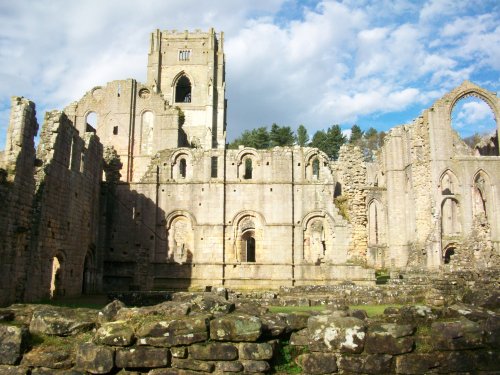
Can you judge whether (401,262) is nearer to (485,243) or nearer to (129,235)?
(485,243)

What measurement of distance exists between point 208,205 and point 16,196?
42.0 feet

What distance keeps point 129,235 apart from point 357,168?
42.6ft

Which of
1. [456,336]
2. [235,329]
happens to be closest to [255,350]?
[235,329]

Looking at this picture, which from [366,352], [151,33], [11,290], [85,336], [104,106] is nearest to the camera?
[366,352]

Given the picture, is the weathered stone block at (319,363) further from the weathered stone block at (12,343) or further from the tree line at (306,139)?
the tree line at (306,139)

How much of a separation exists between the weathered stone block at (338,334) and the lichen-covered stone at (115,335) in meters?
2.21

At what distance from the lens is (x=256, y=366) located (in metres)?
5.66

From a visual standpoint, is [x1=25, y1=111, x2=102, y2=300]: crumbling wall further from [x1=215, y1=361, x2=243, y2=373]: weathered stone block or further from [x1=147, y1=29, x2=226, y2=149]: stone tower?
[x1=147, y1=29, x2=226, y2=149]: stone tower

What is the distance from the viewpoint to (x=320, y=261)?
26578 millimetres

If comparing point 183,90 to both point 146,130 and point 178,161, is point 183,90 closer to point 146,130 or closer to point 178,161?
point 146,130

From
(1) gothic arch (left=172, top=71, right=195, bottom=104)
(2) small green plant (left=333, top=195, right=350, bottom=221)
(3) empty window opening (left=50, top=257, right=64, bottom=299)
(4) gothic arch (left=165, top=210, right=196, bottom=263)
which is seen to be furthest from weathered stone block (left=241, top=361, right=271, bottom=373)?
(1) gothic arch (left=172, top=71, right=195, bottom=104)

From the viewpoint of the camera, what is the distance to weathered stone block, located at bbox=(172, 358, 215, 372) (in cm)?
565

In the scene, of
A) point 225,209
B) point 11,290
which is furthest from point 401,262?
point 11,290

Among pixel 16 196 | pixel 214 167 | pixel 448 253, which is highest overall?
pixel 214 167
